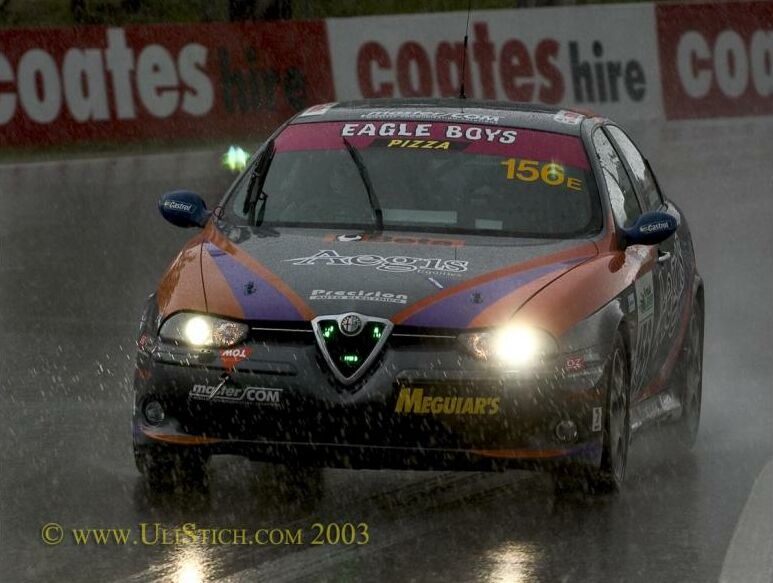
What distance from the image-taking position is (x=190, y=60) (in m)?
28.0

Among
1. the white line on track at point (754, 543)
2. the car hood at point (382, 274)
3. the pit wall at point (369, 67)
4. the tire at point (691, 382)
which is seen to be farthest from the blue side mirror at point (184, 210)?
the pit wall at point (369, 67)

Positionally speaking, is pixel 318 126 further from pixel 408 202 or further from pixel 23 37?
pixel 23 37

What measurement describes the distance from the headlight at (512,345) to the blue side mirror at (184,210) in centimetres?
193

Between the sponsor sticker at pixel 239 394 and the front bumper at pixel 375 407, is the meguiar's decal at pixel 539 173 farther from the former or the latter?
the sponsor sticker at pixel 239 394

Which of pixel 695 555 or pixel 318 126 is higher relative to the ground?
pixel 318 126

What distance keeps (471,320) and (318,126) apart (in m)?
2.19

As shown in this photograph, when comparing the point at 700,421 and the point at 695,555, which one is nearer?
the point at 695,555

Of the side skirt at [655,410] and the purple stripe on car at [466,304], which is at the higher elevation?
the purple stripe on car at [466,304]

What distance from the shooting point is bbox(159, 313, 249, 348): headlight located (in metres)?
7.78

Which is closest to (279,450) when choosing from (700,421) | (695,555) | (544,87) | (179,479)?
(179,479)

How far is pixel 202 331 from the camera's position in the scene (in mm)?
7852

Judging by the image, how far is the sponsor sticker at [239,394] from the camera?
25.1 feet

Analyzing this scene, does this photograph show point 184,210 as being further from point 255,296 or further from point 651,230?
point 651,230

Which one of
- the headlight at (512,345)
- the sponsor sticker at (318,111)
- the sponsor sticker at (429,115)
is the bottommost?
the headlight at (512,345)
